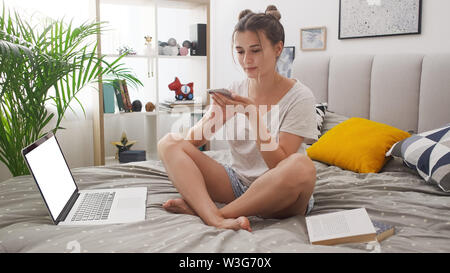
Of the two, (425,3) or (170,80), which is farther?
(170,80)

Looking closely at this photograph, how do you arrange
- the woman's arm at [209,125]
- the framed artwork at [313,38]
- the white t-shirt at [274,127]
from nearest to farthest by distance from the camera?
the white t-shirt at [274,127] < the woman's arm at [209,125] < the framed artwork at [313,38]

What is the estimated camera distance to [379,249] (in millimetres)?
1140

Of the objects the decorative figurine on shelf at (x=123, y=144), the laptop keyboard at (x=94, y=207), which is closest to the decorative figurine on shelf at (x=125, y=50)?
the decorative figurine on shelf at (x=123, y=144)

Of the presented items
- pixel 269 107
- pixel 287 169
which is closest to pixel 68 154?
pixel 269 107

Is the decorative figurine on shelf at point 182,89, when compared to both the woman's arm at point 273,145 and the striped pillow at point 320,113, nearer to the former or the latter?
the striped pillow at point 320,113

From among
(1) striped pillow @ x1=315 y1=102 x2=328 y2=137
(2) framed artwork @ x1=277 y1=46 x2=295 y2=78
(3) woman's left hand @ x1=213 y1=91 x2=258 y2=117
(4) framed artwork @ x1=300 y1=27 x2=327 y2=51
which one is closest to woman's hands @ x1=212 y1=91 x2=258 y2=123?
(3) woman's left hand @ x1=213 y1=91 x2=258 y2=117

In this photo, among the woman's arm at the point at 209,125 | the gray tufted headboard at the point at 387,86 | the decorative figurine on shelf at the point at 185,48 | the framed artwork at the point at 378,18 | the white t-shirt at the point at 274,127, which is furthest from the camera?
the decorative figurine on shelf at the point at 185,48

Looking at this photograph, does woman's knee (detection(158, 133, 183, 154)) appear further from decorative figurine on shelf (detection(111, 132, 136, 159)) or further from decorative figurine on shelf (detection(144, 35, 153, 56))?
decorative figurine on shelf (detection(144, 35, 153, 56))

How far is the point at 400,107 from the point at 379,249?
4.61 feet

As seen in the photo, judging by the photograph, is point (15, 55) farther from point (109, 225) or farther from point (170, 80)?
point (170, 80)

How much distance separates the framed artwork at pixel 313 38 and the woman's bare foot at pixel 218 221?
189 centimetres

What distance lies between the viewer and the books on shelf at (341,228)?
118 cm

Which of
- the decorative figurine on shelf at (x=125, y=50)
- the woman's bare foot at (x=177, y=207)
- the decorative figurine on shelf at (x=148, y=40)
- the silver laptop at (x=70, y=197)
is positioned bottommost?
the woman's bare foot at (x=177, y=207)

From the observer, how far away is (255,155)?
167cm
